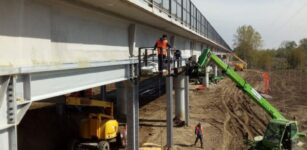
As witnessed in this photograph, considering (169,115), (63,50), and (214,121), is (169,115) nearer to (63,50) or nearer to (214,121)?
(214,121)

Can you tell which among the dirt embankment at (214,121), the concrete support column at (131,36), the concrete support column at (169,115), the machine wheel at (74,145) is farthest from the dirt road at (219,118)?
the concrete support column at (131,36)

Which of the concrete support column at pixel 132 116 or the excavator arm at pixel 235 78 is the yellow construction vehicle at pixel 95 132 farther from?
the excavator arm at pixel 235 78

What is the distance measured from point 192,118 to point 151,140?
8785 mm

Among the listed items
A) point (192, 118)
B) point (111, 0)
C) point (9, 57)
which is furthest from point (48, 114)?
point (9, 57)

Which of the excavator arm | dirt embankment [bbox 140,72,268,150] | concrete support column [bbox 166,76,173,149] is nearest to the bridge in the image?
the excavator arm

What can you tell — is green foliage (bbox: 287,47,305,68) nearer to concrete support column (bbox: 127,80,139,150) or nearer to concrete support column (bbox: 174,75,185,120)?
concrete support column (bbox: 174,75,185,120)

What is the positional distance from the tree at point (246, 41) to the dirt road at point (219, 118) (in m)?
94.6

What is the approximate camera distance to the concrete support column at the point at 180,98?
29.7 meters

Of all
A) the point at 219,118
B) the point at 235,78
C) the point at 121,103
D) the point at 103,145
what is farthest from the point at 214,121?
the point at 103,145

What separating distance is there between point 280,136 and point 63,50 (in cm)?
1298

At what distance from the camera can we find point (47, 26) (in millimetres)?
7969

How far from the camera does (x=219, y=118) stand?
3228cm

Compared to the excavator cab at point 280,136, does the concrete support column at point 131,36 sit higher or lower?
higher

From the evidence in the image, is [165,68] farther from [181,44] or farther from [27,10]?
[181,44]
